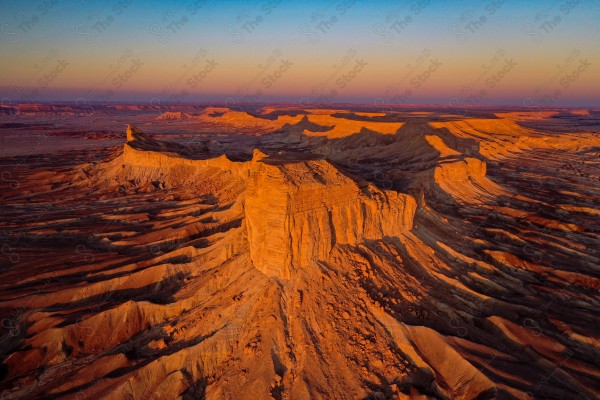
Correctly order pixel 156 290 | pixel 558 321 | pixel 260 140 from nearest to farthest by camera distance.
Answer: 1. pixel 558 321
2. pixel 156 290
3. pixel 260 140

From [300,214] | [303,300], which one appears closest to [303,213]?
[300,214]

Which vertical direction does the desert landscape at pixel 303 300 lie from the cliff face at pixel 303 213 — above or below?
below

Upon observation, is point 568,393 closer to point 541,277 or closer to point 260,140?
point 541,277

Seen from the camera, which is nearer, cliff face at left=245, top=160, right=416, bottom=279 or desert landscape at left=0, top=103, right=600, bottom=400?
desert landscape at left=0, top=103, right=600, bottom=400

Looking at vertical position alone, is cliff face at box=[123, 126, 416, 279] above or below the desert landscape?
above

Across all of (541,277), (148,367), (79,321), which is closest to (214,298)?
(148,367)

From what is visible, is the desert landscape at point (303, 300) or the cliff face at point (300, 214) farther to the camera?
the cliff face at point (300, 214)

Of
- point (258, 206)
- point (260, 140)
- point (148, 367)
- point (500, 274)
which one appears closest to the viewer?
point (148, 367)

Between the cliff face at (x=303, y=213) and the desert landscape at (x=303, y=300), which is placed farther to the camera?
the cliff face at (x=303, y=213)
